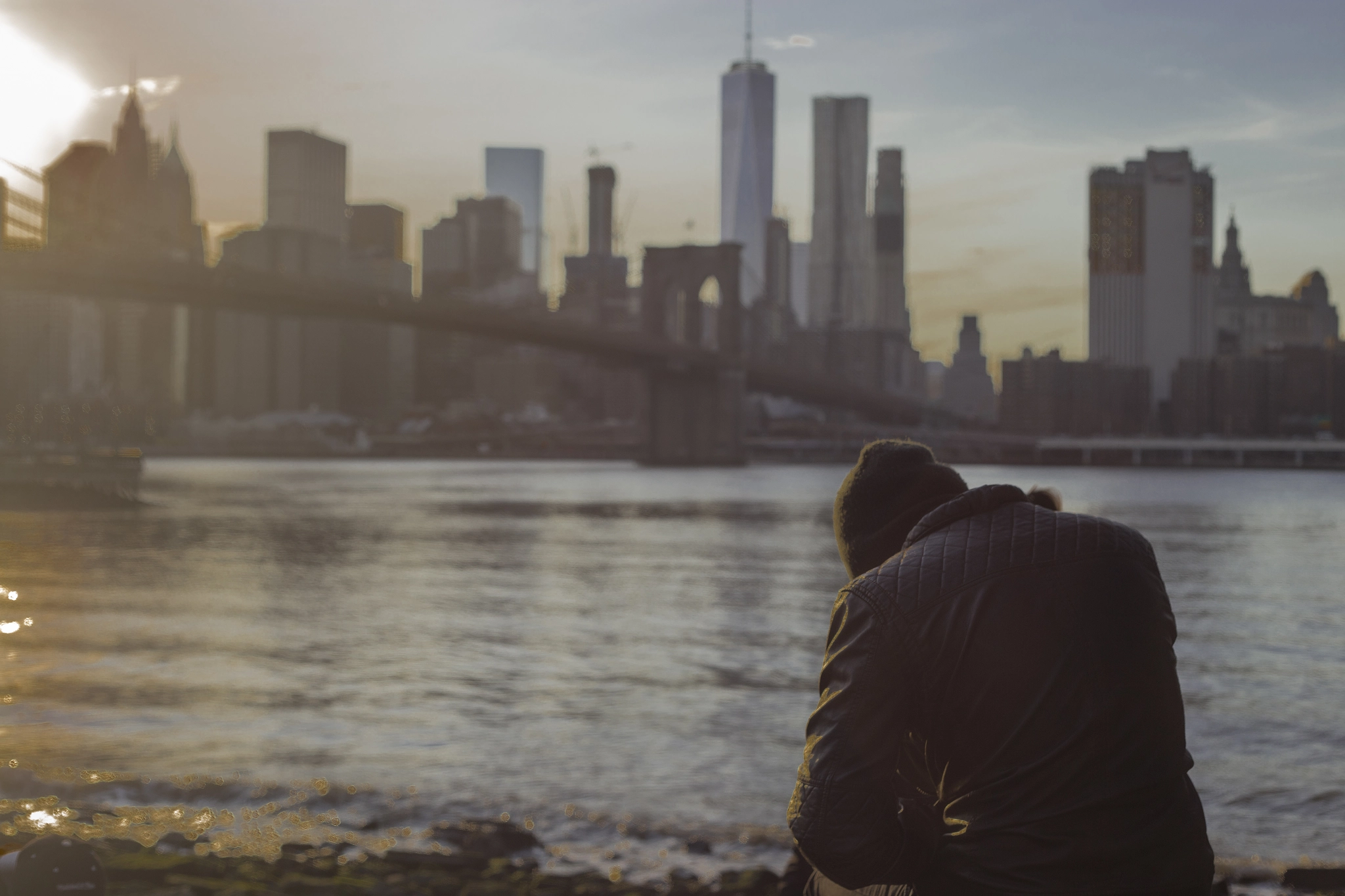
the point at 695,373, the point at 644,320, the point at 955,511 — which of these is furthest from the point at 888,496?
the point at 644,320

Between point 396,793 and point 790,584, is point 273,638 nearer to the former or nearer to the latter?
point 396,793

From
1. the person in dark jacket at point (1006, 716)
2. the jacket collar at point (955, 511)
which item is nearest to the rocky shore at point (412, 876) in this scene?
the person in dark jacket at point (1006, 716)

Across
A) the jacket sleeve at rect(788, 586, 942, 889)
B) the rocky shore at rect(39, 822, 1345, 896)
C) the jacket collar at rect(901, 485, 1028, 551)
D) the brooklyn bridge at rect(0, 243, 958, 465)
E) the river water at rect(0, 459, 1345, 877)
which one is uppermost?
the brooklyn bridge at rect(0, 243, 958, 465)

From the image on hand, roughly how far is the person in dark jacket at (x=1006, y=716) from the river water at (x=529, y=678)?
4125 millimetres

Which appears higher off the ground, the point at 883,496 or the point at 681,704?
the point at 883,496

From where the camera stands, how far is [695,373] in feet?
255

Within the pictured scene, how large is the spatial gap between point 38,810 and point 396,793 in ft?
6.37

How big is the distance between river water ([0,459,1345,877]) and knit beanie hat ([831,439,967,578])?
4146 mm

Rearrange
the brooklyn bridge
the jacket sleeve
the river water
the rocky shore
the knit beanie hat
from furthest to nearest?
the brooklyn bridge < the river water < the rocky shore < the knit beanie hat < the jacket sleeve

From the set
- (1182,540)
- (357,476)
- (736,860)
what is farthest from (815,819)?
(357,476)

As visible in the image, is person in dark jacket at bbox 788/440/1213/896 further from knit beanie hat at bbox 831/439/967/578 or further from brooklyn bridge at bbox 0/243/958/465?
brooklyn bridge at bbox 0/243/958/465

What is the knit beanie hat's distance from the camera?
229 centimetres

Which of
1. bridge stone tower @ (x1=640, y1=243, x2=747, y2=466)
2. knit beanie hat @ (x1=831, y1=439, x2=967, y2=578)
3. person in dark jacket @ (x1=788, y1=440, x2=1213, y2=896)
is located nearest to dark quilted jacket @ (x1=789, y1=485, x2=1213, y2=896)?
person in dark jacket @ (x1=788, y1=440, x2=1213, y2=896)

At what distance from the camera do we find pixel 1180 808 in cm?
220
